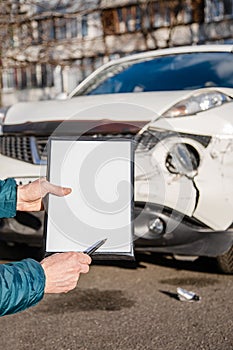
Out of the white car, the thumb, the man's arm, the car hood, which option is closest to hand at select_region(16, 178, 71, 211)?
the thumb

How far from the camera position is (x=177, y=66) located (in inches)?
219

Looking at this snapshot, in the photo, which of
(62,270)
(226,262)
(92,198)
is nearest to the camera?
(62,270)

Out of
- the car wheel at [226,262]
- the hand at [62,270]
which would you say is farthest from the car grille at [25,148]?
the hand at [62,270]

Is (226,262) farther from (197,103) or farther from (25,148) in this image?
(25,148)

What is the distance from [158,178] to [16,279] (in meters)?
2.23

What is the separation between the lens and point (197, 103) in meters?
4.20

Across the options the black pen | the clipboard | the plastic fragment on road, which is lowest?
the plastic fragment on road

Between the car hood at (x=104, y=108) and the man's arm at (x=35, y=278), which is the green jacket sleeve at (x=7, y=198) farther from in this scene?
the car hood at (x=104, y=108)

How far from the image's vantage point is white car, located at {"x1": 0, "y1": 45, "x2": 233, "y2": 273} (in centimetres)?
406

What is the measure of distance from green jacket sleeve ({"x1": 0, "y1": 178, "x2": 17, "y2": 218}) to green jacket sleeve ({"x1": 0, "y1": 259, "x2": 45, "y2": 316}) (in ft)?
1.62

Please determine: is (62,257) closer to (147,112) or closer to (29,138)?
(147,112)

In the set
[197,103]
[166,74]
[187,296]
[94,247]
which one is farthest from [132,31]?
[94,247]

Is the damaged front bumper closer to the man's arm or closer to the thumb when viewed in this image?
the thumb

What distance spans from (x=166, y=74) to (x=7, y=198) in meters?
3.29
